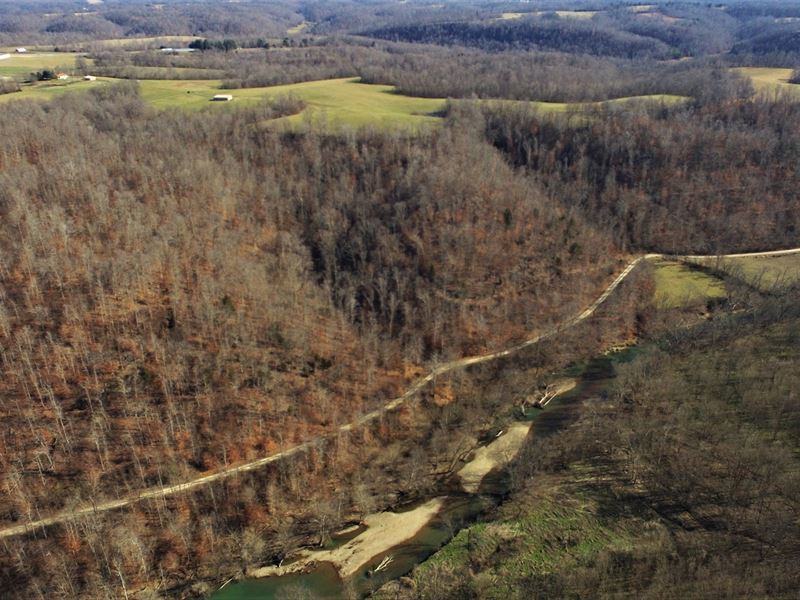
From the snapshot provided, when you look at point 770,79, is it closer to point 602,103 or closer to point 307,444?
point 602,103

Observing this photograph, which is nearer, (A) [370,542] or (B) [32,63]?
(A) [370,542]

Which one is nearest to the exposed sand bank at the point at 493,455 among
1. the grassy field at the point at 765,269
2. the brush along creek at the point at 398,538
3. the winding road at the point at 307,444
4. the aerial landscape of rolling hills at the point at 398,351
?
the brush along creek at the point at 398,538

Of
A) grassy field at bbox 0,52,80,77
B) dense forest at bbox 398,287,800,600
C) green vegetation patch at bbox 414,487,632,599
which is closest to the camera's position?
dense forest at bbox 398,287,800,600

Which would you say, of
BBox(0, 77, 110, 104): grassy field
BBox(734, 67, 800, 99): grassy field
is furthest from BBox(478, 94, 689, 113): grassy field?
BBox(0, 77, 110, 104): grassy field

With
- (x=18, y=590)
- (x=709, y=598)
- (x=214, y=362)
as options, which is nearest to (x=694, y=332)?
(x=709, y=598)

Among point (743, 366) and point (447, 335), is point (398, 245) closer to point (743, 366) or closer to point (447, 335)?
point (447, 335)

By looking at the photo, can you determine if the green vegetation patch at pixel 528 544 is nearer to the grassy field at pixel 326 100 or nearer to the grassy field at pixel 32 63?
the grassy field at pixel 326 100

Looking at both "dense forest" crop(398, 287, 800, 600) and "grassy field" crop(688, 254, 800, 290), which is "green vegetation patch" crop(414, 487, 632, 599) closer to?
"dense forest" crop(398, 287, 800, 600)

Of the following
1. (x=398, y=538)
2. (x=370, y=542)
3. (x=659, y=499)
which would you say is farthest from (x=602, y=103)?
(x=370, y=542)
